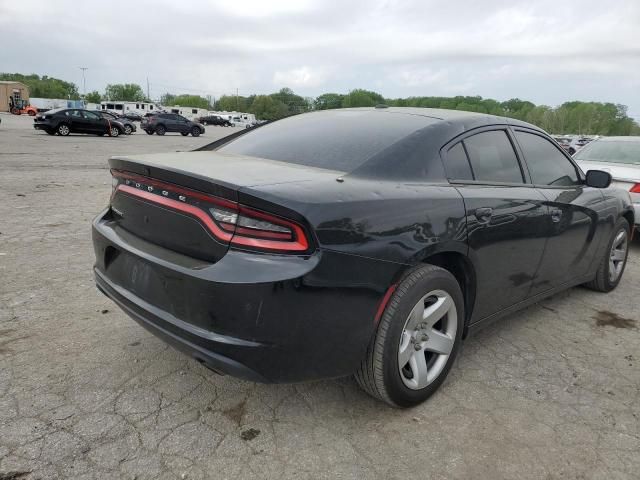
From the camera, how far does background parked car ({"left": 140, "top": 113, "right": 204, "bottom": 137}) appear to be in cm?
3441

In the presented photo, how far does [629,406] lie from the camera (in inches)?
107

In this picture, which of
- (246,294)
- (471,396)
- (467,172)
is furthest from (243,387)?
(467,172)

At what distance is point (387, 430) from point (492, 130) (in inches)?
78.0

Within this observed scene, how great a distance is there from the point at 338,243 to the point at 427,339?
2.84ft

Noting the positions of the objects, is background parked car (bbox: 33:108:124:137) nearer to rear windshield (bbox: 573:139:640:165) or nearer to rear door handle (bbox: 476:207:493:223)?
rear windshield (bbox: 573:139:640:165)

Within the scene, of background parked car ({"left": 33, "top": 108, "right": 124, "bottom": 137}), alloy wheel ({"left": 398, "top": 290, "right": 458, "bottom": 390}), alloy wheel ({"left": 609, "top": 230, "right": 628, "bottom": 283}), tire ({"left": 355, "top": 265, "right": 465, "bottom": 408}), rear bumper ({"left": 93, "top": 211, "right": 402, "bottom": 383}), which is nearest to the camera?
rear bumper ({"left": 93, "top": 211, "right": 402, "bottom": 383})

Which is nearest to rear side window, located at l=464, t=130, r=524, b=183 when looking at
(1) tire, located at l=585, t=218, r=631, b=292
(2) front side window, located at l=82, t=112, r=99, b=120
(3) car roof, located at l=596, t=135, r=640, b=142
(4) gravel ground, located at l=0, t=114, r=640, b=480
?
(4) gravel ground, located at l=0, t=114, r=640, b=480

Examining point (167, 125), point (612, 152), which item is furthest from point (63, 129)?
point (612, 152)

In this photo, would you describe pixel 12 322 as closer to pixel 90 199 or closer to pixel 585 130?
pixel 90 199

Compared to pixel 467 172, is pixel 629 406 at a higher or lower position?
lower

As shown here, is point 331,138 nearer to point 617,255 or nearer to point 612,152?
point 617,255

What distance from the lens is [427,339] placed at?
8.54ft

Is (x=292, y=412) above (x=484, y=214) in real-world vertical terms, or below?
below

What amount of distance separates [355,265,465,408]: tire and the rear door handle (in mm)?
400
